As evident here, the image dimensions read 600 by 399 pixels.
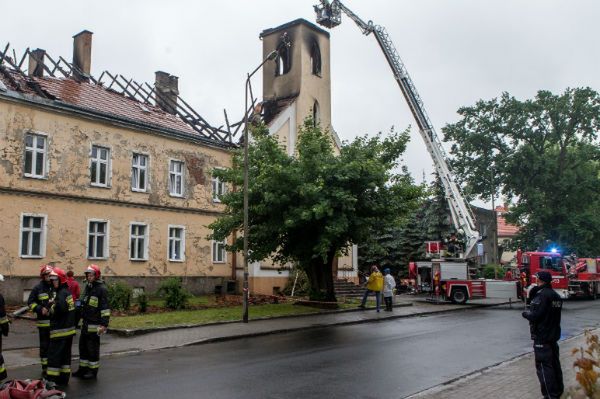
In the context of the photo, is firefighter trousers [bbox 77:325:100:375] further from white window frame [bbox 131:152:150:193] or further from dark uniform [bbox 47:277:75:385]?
white window frame [bbox 131:152:150:193]

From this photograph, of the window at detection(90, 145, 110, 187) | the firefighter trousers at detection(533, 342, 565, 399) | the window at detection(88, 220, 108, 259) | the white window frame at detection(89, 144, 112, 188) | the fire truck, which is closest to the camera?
the firefighter trousers at detection(533, 342, 565, 399)

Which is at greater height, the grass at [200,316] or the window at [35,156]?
the window at [35,156]

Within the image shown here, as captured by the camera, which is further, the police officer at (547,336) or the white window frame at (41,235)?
the white window frame at (41,235)

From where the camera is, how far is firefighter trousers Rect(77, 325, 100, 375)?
31.8 ft

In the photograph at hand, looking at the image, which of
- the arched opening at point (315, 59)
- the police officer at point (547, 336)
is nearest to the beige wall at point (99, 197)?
the arched opening at point (315, 59)

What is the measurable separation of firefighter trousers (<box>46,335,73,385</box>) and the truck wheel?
22.7 metres

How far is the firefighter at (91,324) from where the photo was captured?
9.72 metres

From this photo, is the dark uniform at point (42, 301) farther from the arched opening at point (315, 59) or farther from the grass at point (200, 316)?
the arched opening at point (315, 59)

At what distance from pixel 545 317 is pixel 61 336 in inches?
275

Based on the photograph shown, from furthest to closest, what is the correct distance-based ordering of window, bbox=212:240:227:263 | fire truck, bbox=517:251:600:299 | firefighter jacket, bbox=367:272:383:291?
1. window, bbox=212:240:227:263
2. fire truck, bbox=517:251:600:299
3. firefighter jacket, bbox=367:272:383:291

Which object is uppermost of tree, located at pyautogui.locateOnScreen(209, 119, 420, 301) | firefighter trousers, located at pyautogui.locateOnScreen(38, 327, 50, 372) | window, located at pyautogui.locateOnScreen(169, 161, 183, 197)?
window, located at pyautogui.locateOnScreen(169, 161, 183, 197)

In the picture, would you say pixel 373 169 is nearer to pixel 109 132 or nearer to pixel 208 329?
pixel 208 329

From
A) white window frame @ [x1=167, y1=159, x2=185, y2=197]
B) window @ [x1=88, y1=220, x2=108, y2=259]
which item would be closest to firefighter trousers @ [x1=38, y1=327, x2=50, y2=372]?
window @ [x1=88, y1=220, x2=108, y2=259]

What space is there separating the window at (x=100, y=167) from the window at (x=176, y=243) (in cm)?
407
